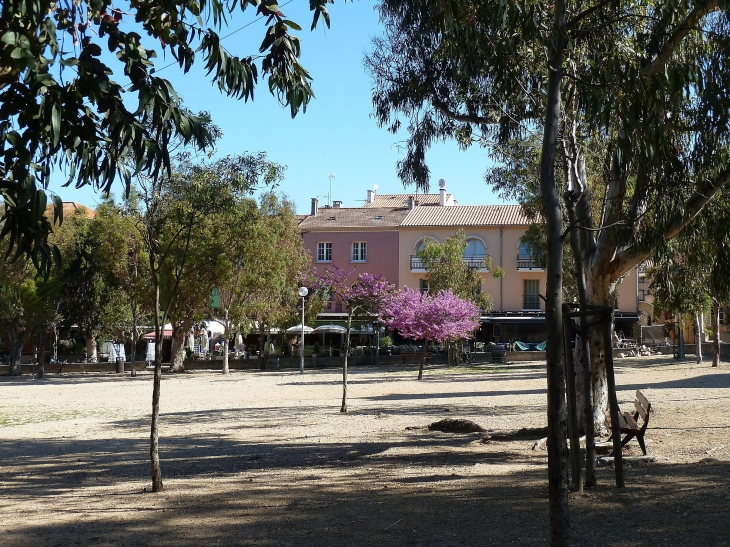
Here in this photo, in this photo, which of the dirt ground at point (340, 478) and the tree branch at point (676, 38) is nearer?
the dirt ground at point (340, 478)

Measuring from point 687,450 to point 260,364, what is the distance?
1412 inches

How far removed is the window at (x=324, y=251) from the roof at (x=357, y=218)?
4.27 feet

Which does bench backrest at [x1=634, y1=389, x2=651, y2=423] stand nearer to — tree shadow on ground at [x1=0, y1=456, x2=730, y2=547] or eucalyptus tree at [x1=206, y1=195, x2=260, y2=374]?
tree shadow on ground at [x1=0, y1=456, x2=730, y2=547]

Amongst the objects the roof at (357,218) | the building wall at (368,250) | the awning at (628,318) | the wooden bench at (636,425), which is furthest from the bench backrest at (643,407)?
the roof at (357,218)

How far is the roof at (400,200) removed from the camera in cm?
6719

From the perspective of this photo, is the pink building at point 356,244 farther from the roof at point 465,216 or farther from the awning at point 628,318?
the awning at point 628,318

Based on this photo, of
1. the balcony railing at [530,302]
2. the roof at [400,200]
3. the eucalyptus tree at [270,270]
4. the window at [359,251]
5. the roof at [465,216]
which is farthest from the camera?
the roof at [400,200]

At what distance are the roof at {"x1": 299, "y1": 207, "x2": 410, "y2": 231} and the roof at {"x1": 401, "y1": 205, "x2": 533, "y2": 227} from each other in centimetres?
136

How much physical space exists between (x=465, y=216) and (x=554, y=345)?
55327mm

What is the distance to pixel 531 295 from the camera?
→ 5759cm

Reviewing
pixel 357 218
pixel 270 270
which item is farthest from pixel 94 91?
pixel 357 218

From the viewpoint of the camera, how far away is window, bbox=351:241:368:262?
60906 mm

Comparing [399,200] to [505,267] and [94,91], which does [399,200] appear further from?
[94,91]

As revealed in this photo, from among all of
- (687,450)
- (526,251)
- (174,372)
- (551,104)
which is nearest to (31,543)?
(551,104)
